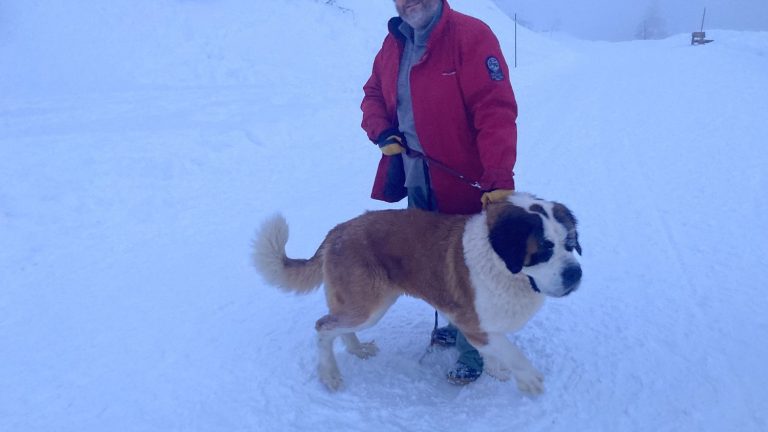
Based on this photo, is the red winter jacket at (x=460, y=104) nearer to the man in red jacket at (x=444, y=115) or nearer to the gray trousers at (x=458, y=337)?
the man in red jacket at (x=444, y=115)

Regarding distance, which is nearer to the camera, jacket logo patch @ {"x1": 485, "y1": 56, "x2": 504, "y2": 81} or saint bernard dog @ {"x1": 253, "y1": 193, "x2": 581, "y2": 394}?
saint bernard dog @ {"x1": 253, "y1": 193, "x2": 581, "y2": 394}

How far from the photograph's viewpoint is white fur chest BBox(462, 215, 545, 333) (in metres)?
2.72

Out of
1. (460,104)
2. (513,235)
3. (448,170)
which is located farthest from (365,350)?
(460,104)

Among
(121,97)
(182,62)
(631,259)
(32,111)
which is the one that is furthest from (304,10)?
(631,259)

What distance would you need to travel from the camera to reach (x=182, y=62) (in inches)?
457

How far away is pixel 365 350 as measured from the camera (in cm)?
343

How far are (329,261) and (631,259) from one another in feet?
9.00

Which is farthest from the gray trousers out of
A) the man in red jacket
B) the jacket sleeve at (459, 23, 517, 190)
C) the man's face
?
the man's face

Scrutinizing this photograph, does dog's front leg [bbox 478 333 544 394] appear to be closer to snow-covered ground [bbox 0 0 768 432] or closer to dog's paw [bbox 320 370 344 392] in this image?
snow-covered ground [bbox 0 0 768 432]

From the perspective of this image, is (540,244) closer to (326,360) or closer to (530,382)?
(530,382)

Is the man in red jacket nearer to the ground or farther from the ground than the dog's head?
farther from the ground

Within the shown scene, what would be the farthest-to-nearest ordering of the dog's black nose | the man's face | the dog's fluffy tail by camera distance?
1. the dog's fluffy tail
2. the man's face
3. the dog's black nose

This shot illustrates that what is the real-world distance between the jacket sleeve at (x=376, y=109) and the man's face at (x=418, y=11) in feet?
1.33

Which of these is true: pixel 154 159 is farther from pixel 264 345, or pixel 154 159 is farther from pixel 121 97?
pixel 264 345
